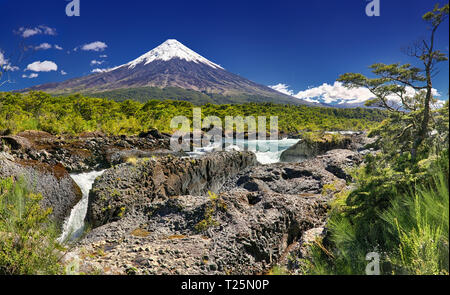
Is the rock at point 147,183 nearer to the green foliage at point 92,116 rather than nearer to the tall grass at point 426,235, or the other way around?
the tall grass at point 426,235

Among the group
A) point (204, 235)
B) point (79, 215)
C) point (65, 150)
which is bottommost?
point (79, 215)

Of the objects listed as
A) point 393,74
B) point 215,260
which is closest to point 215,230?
point 215,260

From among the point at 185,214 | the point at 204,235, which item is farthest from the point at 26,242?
the point at 185,214

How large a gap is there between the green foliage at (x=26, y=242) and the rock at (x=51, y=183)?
588 cm

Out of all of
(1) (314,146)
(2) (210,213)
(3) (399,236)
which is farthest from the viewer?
(1) (314,146)

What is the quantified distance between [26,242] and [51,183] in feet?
25.3

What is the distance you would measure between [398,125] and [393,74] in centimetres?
199

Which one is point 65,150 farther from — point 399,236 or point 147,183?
point 399,236

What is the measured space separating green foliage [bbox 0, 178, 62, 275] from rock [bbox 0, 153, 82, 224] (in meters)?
5.88

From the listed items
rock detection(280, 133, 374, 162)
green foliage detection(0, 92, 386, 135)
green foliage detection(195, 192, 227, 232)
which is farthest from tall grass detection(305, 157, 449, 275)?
rock detection(280, 133, 374, 162)

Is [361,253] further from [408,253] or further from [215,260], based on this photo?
[215,260]

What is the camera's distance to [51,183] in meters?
8.95

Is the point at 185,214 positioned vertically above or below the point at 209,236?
above

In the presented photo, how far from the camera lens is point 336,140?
24.7m
